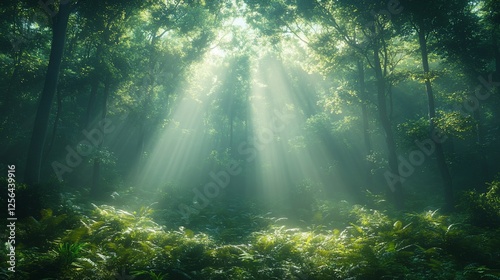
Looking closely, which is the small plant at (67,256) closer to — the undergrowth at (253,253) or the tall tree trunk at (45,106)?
the undergrowth at (253,253)

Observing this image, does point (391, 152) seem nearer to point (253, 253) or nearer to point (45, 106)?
point (253, 253)

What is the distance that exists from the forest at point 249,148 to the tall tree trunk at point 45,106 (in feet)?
0.20

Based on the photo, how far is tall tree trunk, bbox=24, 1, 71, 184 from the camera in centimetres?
1180

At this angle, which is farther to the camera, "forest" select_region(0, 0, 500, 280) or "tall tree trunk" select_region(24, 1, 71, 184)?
"tall tree trunk" select_region(24, 1, 71, 184)

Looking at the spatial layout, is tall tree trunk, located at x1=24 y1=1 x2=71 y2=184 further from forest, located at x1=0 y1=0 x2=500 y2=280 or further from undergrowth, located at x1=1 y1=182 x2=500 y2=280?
undergrowth, located at x1=1 y1=182 x2=500 y2=280

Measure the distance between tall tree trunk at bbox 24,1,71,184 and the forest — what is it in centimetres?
6

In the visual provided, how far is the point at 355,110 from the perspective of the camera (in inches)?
1060

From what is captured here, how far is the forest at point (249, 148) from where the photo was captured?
736 centimetres

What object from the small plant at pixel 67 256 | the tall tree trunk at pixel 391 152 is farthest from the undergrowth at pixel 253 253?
the tall tree trunk at pixel 391 152

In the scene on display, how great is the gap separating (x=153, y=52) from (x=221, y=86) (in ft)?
39.6

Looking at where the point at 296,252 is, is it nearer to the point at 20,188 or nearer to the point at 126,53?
the point at 20,188

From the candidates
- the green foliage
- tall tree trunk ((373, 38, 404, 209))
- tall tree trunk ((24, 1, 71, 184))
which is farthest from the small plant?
tall tree trunk ((373, 38, 404, 209))

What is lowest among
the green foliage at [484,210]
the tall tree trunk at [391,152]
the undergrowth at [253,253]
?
the undergrowth at [253,253]

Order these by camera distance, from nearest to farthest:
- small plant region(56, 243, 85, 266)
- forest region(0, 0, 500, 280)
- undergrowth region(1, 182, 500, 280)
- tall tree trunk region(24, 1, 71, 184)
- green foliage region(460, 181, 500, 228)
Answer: small plant region(56, 243, 85, 266) → undergrowth region(1, 182, 500, 280) → forest region(0, 0, 500, 280) → green foliage region(460, 181, 500, 228) → tall tree trunk region(24, 1, 71, 184)
